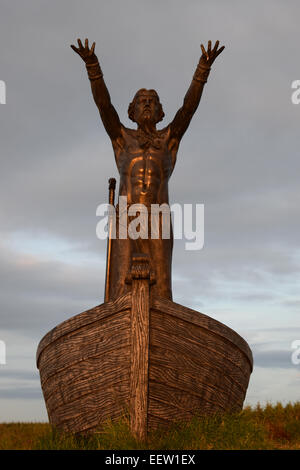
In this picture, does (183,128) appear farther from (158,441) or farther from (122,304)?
(158,441)

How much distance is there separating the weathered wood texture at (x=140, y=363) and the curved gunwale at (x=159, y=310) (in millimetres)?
10

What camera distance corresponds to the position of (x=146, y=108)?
8766mm

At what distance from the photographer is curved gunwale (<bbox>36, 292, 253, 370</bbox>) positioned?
21.9ft

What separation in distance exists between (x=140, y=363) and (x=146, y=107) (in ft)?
12.2

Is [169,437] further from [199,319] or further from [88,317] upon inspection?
[88,317]

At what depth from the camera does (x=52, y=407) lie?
7539mm

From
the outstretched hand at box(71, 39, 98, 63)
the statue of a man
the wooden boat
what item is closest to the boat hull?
the wooden boat

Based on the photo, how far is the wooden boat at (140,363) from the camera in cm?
652

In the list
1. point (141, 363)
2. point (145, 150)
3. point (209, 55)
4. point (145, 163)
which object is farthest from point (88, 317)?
point (209, 55)

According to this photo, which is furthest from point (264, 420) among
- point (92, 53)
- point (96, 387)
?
point (92, 53)

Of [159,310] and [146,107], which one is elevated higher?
[146,107]

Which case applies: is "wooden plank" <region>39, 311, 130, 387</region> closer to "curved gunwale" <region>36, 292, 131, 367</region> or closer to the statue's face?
"curved gunwale" <region>36, 292, 131, 367</region>

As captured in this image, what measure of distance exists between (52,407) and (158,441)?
5.36 feet
